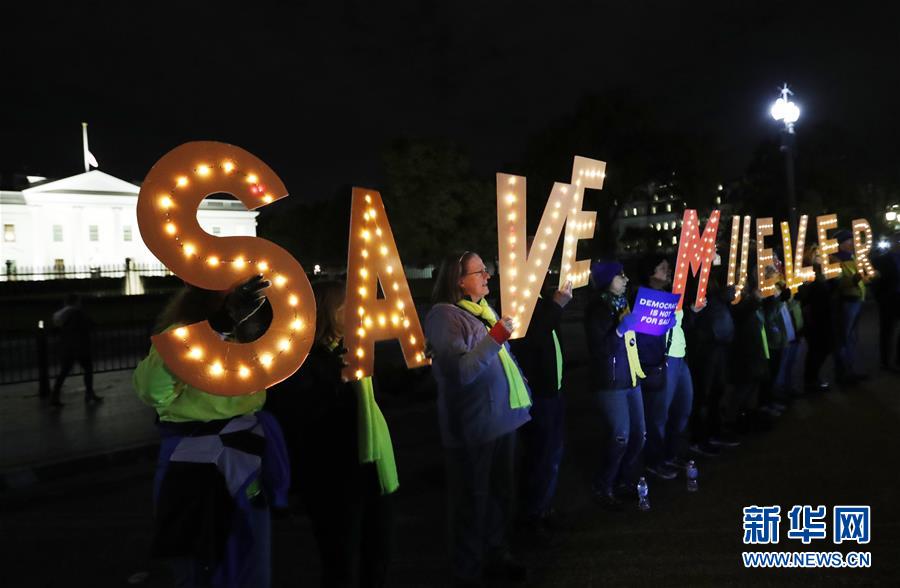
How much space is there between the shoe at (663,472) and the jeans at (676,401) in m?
0.15

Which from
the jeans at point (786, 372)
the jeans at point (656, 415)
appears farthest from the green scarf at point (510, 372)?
the jeans at point (786, 372)

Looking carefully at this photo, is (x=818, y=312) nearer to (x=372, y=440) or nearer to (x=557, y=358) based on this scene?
(x=557, y=358)

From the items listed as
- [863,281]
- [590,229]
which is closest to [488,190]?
[863,281]

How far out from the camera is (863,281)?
31.9 ft

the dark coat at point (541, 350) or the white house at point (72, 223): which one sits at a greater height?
the white house at point (72, 223)

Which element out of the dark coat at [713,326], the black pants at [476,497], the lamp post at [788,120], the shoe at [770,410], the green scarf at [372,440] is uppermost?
the lamp post at [788,120]

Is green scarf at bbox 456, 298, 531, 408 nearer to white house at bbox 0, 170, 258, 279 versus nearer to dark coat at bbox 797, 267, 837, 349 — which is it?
dark coat at bbox 797, 267, 837, 349

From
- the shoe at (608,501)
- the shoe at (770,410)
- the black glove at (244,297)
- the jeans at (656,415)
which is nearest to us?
the black glove at (244,297)

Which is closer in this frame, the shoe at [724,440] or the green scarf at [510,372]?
the green scarf at [510,372]

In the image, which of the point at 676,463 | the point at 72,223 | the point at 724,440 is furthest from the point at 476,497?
the point at 72,223

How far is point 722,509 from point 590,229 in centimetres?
234

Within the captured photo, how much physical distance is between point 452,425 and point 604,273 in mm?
1920

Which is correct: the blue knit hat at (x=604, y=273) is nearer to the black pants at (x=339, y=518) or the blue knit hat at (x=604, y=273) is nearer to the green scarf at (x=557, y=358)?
the green scarf at (x=557, y=358)

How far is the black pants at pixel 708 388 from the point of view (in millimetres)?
6301
